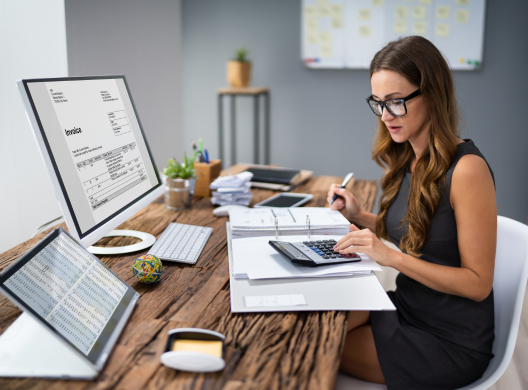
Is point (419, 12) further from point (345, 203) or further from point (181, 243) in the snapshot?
point (181, 243)

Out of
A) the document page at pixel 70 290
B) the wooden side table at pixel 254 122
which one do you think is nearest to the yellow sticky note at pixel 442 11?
the wooden side table at pixel 254 122

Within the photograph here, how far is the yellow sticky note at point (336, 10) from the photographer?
3.67m

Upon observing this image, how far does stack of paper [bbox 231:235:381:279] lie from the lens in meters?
1.01

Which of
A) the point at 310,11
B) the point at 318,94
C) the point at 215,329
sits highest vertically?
the point at 310,11

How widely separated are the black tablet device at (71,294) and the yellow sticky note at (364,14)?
332 cm

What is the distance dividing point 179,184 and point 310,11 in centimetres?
268

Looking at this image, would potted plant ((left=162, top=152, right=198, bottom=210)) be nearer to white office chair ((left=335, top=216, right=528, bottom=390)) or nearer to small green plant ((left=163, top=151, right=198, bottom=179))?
small green plant ((left=163, top=151, right=198, bottom=179))

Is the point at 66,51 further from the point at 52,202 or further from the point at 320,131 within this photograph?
the point at 320,131

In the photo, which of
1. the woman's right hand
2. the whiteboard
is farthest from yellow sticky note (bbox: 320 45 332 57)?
the woman's right hand

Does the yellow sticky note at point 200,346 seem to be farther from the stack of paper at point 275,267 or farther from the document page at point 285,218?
the document page at point 285,218

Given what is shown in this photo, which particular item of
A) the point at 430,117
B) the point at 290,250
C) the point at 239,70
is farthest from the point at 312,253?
the point at 239,70

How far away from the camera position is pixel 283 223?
1333 millimetres

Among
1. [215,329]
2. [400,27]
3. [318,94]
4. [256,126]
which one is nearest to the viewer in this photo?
[215,329]

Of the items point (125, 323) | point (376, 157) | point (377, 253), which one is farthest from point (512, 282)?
point (125, 323)
